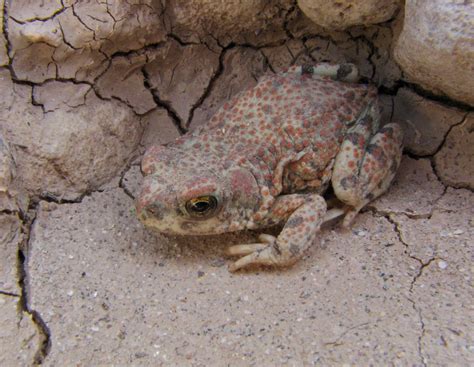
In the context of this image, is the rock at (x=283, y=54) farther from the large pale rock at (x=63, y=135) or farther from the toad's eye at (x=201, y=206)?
the toad's eye at (x=201, y=206)

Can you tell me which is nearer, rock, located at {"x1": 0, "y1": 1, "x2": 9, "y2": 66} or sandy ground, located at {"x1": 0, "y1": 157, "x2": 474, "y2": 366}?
sandy ground, located at {"x1": 0, "y1": 157, "x2": 474, "y2": 366}

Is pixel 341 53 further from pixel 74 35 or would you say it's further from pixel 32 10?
pixel 32 10

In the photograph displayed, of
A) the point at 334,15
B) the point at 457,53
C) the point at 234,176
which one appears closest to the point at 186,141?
the point at 234,176

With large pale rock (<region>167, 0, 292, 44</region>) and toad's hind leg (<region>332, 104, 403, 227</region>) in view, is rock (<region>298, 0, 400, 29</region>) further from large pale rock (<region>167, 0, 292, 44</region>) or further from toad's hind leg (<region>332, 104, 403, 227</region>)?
toad's hind leg (<region>332, 104, 403, 227</region>)

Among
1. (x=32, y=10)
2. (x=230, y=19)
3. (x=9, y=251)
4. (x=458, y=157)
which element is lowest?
(x=458, y=157)

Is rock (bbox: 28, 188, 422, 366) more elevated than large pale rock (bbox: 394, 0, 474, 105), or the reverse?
large pale rock (bbox: 394, 0, 474, 105)

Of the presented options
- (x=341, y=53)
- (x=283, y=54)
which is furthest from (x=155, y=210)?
(x=341, y=53)

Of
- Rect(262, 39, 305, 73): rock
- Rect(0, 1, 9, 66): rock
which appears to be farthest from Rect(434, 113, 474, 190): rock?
Rect(0, 1, 9, 66): rock

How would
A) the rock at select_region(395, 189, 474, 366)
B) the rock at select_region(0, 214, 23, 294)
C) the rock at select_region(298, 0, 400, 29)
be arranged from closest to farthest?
the rock at select_region(395, 189, 474, 366)
the rock at select_region(0, 214, 23, 294)
the rock at select_region(298, 0, 400, 29)
